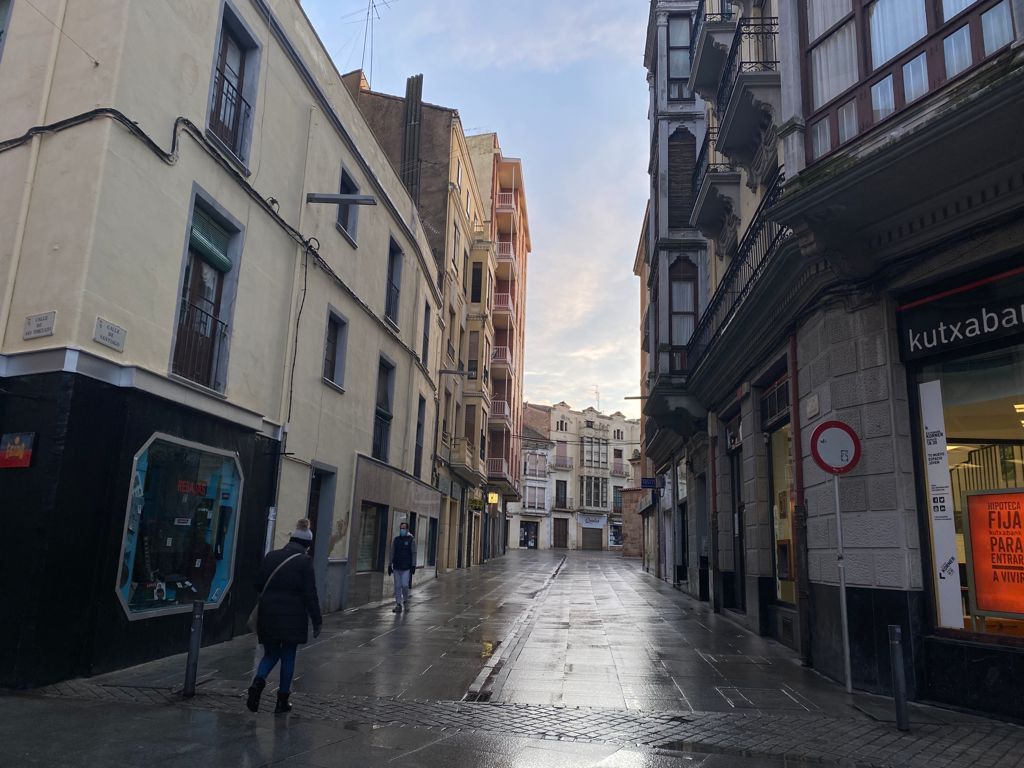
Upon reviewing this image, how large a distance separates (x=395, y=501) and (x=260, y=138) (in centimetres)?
948

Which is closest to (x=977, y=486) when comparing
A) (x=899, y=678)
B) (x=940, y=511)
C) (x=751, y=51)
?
(x=940, y=511)

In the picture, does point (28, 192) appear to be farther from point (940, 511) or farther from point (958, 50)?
point (940, 511)

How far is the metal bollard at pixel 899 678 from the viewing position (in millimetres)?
6316

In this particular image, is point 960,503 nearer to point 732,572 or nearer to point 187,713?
point 187,713

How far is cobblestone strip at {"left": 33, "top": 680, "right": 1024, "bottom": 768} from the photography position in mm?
5788

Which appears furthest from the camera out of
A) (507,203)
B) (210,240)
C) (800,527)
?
(507,203)

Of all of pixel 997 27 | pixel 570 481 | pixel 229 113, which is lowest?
pixel 997 27

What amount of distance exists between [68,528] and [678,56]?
2002cm

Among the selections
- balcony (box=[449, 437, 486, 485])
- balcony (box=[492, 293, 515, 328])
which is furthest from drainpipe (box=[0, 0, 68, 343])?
balcony (box=[492, 293, 515, 328])

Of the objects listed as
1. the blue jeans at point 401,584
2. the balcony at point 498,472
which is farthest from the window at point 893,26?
the balcony at point 498,472

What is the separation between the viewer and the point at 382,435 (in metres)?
18.5

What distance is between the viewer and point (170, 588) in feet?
30.5

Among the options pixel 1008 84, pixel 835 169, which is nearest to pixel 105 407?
pixel 835 169

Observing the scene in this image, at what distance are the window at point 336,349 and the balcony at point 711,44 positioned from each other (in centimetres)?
910
